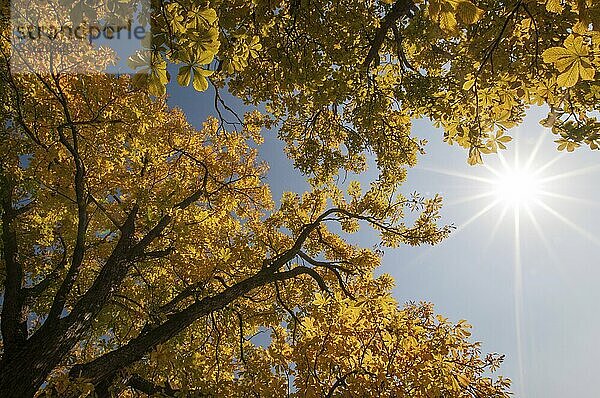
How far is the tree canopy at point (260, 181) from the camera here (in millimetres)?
2742

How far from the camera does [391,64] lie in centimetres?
592

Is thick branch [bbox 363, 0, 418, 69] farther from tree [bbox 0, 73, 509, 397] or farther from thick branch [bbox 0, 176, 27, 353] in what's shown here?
thick branch [bbox 0, 176, 27, 353]

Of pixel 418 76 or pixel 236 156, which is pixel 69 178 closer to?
pixel 236 156

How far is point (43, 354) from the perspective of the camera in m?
4.79

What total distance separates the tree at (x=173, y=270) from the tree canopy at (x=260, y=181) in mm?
39

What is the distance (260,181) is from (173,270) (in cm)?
309

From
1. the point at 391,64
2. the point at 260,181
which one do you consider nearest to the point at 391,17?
the point at 391,64

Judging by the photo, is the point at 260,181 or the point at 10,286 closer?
the point at 10,286

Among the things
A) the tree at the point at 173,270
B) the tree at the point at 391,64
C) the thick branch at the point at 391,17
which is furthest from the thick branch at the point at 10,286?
the thick branch at the point at 391,17

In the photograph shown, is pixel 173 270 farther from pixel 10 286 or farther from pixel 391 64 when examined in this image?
pixel 391 64

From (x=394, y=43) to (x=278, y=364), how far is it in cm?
547

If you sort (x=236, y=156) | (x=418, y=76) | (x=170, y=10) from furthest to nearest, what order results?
(x=236, y=156)
(x=418, y=76)
(x=170, y=10)

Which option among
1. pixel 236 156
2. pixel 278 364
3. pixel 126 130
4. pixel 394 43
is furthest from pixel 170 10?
pixel 236 156

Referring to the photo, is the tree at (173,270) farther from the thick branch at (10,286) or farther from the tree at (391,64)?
the tree at (391,64)
